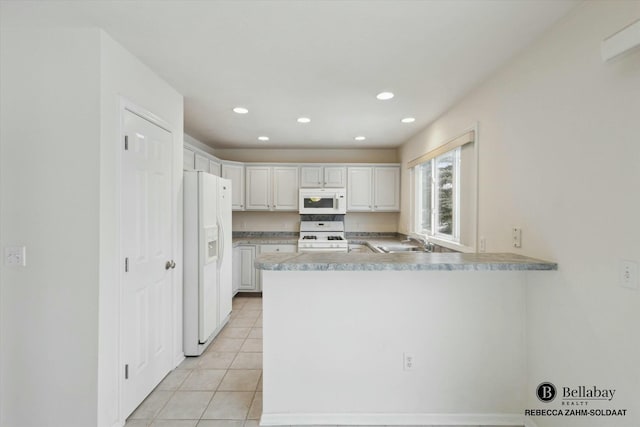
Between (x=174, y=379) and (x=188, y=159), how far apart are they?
224cm

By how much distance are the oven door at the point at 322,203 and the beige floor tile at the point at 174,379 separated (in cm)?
270

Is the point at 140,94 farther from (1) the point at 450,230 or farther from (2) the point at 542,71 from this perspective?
(1) the point at 450,230

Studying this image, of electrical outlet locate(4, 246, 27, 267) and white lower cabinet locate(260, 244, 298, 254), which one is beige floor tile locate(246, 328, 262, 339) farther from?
electrical outlet locate(4, 246, 27, 267)

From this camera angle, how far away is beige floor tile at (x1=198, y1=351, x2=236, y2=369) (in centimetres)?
266

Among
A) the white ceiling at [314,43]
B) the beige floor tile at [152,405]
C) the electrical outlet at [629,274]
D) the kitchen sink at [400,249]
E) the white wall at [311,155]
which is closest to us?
the electrical outlet at [629,274]

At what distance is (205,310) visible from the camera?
2879 millimetres

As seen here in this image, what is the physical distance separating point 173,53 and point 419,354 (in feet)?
8.22

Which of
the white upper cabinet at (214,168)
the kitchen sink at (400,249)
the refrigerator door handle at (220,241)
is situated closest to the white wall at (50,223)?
the refrigerator door handle at (220,241)

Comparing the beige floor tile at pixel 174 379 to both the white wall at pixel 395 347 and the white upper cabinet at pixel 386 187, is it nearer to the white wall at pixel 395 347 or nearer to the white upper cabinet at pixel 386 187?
the white wall at pixel 395 347

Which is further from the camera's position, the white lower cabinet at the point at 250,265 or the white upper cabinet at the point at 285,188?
the white upper cabinet at the point at 285,188

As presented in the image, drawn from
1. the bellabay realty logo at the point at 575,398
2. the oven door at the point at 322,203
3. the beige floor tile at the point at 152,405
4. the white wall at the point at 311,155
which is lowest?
the beige floor tile at the point at 152,405

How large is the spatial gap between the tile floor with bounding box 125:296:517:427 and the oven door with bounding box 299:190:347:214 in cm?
214

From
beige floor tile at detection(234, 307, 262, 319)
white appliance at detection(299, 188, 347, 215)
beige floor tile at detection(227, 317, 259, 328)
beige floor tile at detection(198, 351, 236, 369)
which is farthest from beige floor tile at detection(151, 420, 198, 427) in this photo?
white appliance at detection(299, 188, 347, 215)

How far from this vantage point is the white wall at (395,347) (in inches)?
75.8
